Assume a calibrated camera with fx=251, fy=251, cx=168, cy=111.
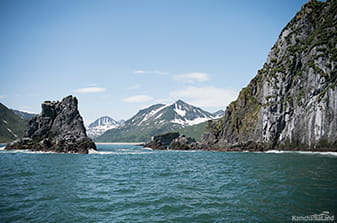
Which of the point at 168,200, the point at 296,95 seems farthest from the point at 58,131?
the point at 168,200

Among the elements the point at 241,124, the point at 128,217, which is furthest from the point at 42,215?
the point at 241,124

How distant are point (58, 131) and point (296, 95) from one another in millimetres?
108406

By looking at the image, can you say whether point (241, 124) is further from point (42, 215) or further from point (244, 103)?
point (42, 215)

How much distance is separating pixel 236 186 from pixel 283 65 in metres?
104

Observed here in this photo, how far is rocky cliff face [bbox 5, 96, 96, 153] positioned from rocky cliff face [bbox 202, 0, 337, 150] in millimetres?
72585

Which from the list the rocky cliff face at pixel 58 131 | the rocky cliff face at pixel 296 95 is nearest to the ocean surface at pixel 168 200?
the rocky cliff face at pixel 296 95

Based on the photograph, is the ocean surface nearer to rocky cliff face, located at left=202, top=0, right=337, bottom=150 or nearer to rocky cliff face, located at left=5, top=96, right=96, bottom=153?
rocky cliff face, located at left=202, top=0, right=337, bottom=150

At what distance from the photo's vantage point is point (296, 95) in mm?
107062

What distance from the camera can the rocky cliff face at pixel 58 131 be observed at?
10640 centimetres

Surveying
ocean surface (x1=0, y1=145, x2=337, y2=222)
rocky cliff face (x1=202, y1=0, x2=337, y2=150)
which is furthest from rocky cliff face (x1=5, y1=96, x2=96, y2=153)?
ocean surface (x1=0, y1=145, x2=337, y2=222)

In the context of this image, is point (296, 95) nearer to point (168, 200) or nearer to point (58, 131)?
point (168, 200)

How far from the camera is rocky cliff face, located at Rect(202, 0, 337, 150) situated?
91.8m

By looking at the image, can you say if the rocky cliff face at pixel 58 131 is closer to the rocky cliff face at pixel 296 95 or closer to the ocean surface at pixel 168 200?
the rocky cliff face at pixel 296 95

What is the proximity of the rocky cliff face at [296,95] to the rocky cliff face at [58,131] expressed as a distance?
7259 centimetres
